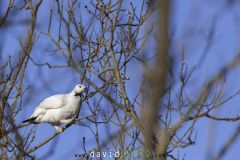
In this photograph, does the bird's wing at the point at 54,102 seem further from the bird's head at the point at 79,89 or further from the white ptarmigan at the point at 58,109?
the bird's head at the point at 79,89

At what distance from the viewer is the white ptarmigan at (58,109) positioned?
8.66 meters

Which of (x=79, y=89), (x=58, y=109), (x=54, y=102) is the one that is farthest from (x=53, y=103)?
(x=79, y=89)

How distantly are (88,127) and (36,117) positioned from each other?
2641mm

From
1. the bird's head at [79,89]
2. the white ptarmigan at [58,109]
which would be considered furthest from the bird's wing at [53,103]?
the bird's head at [79,89]

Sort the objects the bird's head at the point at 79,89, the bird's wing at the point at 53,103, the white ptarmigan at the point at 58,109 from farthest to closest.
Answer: the bird's wing at the point at 53,103 → the white ptarmigan at the point at 58,109 → the bird's head at the point at 79,89

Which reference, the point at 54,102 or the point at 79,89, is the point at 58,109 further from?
the point at 79,89

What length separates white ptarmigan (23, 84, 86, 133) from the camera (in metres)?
8.66

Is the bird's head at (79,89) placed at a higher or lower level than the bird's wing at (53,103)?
lower

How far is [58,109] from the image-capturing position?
889 cm

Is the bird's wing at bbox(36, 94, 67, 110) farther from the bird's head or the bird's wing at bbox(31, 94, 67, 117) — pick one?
the bird's head

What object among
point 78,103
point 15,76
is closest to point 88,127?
point 15,76

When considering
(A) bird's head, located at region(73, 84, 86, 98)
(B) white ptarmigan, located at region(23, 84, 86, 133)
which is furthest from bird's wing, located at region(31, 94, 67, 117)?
(A) bird's head, located at region(73, 84, 86, 98)

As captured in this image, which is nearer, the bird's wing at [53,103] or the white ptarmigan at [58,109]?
the white ptarmigan at [58,109]

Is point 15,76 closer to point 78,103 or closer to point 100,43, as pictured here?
point 100,43
